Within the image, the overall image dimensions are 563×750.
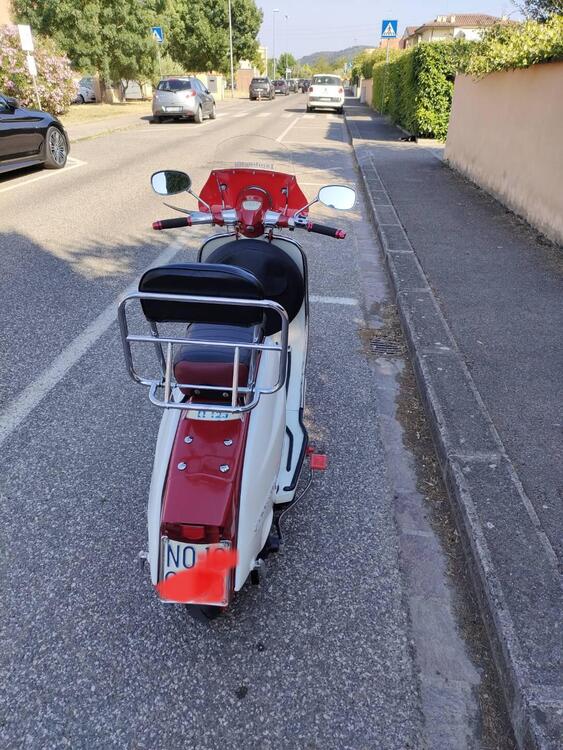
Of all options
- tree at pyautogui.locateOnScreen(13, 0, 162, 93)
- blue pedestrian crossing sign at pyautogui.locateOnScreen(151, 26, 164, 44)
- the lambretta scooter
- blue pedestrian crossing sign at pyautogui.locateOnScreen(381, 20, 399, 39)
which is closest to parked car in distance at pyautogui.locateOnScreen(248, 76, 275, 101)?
tree at pyautogui.locateOnScreen(13, 0, 162, 93)

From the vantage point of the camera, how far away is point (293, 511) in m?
2.60

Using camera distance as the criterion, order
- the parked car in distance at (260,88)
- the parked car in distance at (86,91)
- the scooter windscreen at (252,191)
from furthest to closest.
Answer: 1. the parked car in distance at (260,88)
2. the parked car in distance at (86,91)
3. the scooter windscreen at (252,191)

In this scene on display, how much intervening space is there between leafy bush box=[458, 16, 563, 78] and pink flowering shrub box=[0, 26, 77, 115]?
1381 centimetres

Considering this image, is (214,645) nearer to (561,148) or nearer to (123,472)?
(123,472)

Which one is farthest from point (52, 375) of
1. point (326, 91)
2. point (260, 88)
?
point (260, 88)

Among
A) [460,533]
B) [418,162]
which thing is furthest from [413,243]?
[418,162]

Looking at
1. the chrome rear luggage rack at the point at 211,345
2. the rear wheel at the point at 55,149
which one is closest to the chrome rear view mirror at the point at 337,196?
the chrome rear luggage rack at the point at 211,345

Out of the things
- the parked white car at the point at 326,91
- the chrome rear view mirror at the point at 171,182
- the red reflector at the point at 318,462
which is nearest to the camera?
the red reflector at the point at 318,462

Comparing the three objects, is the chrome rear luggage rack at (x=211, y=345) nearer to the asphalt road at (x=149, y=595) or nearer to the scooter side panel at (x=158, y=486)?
the scooter side panel at (x=158, y=486)

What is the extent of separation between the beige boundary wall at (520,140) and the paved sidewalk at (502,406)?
387mm

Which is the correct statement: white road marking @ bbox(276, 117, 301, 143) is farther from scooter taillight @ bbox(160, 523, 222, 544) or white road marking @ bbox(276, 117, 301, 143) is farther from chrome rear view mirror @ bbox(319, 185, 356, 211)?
scooter taillight @ bbox(160, 523, 222, 544)

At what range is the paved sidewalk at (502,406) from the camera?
1.86 meters

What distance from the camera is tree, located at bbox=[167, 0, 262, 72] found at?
4697 centimetres

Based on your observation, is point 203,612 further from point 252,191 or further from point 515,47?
point 515,47
